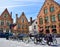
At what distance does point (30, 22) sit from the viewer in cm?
6794

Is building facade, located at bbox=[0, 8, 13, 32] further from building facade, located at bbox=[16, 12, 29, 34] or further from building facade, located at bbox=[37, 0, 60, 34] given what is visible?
building facade, located at bbox=[37, 0, 60, 34]

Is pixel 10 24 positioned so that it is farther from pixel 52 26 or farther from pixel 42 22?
pixel 52 26

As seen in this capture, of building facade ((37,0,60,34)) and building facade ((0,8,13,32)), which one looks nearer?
building facade ((37,0,60,34))

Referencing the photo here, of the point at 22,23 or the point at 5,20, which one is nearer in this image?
the point at 5,20

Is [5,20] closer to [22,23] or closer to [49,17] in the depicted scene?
[22,23]

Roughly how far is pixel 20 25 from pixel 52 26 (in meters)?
19.8

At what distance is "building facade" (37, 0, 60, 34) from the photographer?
48.9 meters

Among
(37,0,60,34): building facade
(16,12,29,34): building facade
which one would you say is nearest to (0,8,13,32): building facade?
(16,12,29,34): building facade

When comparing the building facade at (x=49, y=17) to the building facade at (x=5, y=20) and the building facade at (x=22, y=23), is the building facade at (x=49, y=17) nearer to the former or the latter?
the building facade at (x=22, y=23)

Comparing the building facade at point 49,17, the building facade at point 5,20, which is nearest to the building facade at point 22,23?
the building facade at point 5,20

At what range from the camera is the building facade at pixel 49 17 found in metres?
48.9

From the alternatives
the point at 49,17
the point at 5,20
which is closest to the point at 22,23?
the point at 5,20

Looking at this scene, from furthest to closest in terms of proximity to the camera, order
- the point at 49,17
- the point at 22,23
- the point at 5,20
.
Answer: the point at 22,23
the point at 5,20
the point at 49,17

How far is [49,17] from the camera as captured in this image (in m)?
51.4
